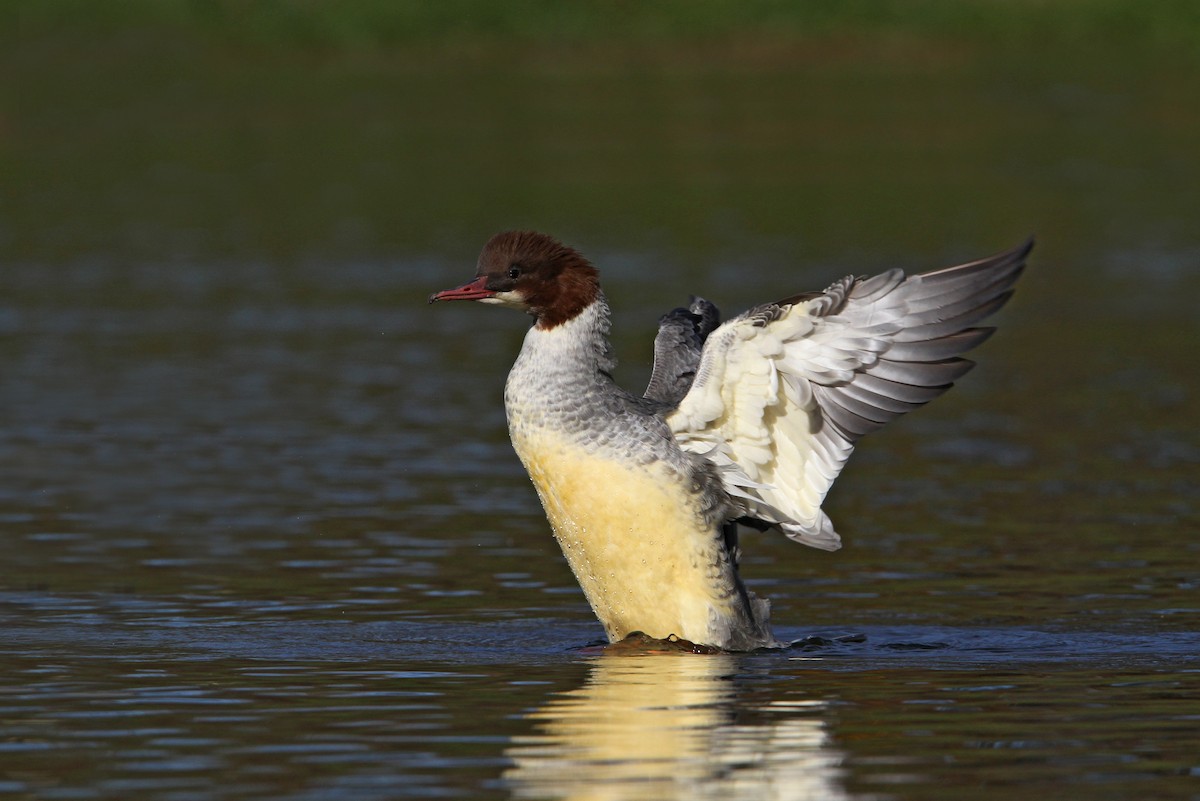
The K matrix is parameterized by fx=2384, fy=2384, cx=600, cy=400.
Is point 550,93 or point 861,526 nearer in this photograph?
point 861,526

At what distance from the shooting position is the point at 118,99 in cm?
3841

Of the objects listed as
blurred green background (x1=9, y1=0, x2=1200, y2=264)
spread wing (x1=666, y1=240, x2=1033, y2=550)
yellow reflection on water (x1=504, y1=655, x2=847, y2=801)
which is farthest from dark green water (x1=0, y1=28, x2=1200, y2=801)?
spread wing (x1=666, y1=240, x2=1033, y2=550)

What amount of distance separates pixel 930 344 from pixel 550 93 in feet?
101

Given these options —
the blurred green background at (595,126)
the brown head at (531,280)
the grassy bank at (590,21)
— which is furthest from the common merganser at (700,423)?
the grassy bank at (590,21)

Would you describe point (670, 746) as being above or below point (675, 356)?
below

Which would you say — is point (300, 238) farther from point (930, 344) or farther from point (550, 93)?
point (930, 344)

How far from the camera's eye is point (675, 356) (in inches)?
429

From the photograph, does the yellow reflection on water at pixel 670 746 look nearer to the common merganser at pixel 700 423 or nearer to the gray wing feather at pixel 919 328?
the common merganser at pixel 700 423

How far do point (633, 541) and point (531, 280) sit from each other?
3.80ft

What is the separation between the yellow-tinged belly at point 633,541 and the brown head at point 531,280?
1.80 feet

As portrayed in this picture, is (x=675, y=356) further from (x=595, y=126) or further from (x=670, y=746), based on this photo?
(x=595, y=126)

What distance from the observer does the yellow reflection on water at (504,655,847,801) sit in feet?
24.6

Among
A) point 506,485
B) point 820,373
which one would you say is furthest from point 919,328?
point 506,485

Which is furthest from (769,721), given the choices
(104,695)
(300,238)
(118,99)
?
(118,99)
